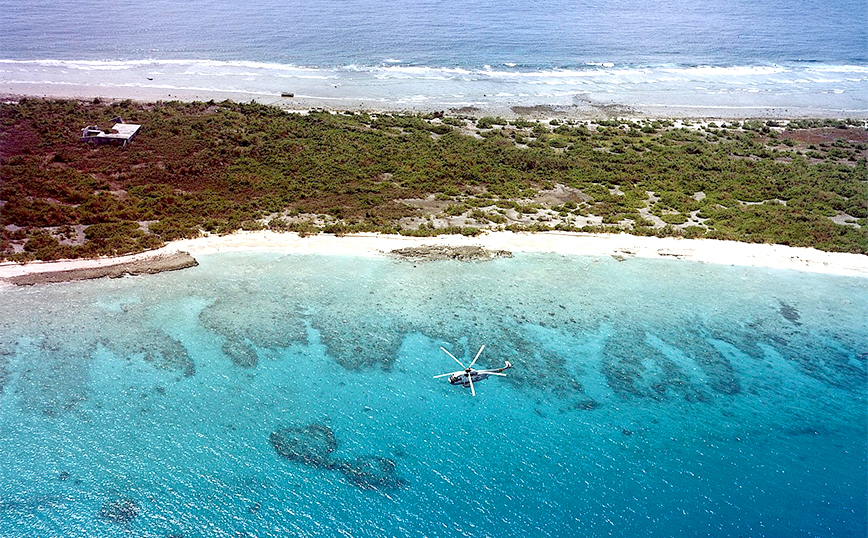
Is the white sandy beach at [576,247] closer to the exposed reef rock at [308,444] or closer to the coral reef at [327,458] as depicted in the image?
the exposed reef rock at [308,444]

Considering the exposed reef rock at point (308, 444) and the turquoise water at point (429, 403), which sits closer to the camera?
the turquoise water at point (429, 403)

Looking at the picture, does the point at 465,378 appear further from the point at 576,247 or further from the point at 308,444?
the point at 576,247

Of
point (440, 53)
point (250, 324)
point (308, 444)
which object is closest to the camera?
point (308, 444)

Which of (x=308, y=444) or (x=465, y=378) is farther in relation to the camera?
(x=465, y=378)

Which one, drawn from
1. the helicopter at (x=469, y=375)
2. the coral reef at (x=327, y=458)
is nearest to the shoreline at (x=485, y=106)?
the helicopter at (x=469, y=375)

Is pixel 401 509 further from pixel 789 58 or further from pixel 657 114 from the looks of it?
pixel 789 58

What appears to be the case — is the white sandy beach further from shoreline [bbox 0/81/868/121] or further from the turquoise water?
shoreline [bbox 0/81/868/121]

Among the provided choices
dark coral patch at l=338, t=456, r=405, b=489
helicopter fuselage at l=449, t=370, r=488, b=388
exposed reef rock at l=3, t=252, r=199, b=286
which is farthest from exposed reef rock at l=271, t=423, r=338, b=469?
exposed reef rock at l=3, t=252, r=199, b=286

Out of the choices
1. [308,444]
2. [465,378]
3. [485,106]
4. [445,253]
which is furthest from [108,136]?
[465,378]
